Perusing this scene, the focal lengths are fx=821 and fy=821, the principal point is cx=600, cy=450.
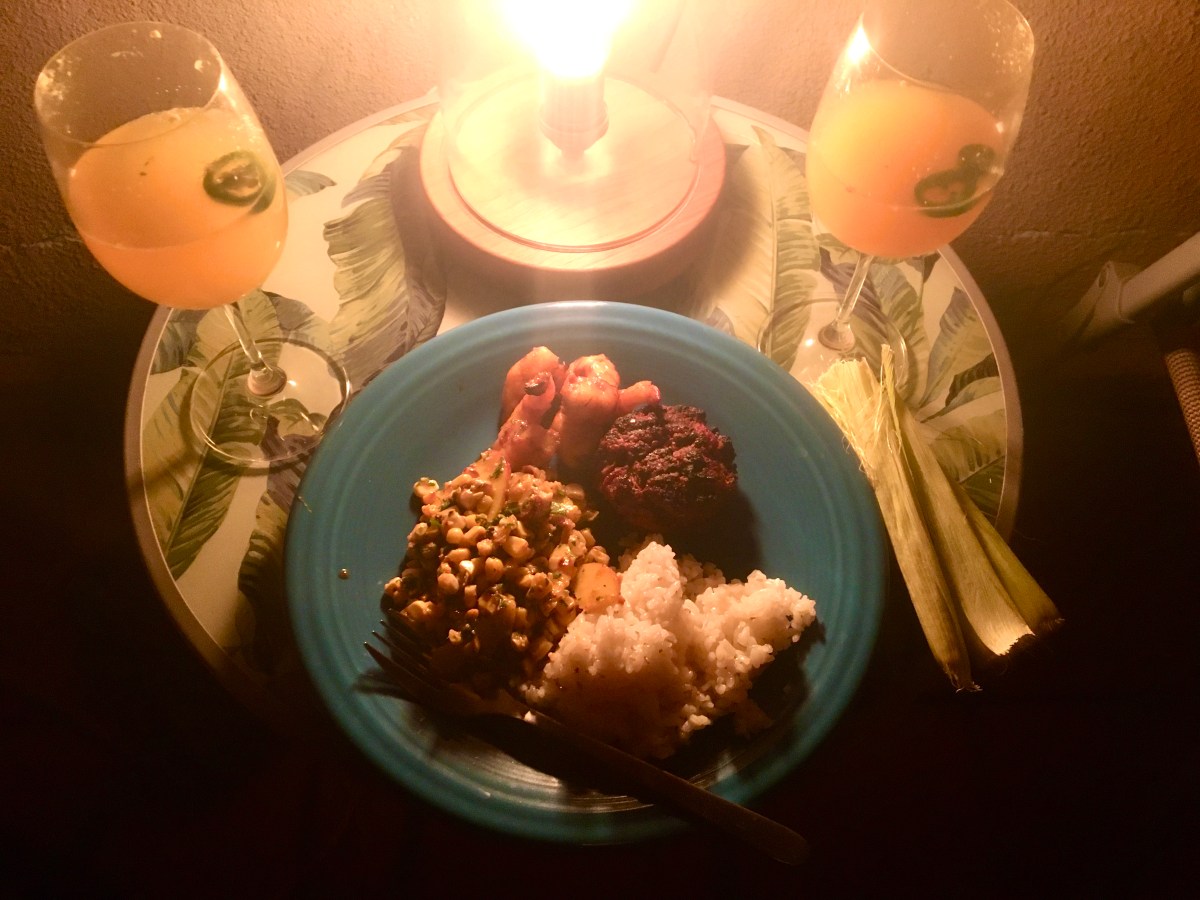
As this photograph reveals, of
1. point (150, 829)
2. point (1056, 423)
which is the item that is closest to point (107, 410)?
point (150, 829)

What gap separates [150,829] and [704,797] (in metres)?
1.29

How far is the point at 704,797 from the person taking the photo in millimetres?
835

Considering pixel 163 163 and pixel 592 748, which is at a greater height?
pixel 163 163

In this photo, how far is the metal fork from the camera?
Result: 0.83 m

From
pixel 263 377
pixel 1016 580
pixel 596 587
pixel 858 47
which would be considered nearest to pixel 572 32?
pixel 858 47

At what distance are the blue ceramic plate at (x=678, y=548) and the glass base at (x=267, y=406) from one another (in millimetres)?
134

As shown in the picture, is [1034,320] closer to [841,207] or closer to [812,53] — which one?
[812,53]

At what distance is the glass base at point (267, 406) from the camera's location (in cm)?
112

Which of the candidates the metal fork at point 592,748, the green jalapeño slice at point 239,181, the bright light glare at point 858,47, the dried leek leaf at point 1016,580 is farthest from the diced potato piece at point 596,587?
the bright light glare at point 858,47

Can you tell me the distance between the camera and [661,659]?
0.91 meters

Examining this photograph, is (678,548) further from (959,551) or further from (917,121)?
(917,121)

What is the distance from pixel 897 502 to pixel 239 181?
88cm

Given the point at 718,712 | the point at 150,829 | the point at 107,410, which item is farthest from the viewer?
the point at 107,410

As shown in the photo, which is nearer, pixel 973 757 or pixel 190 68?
pixel 190 68
